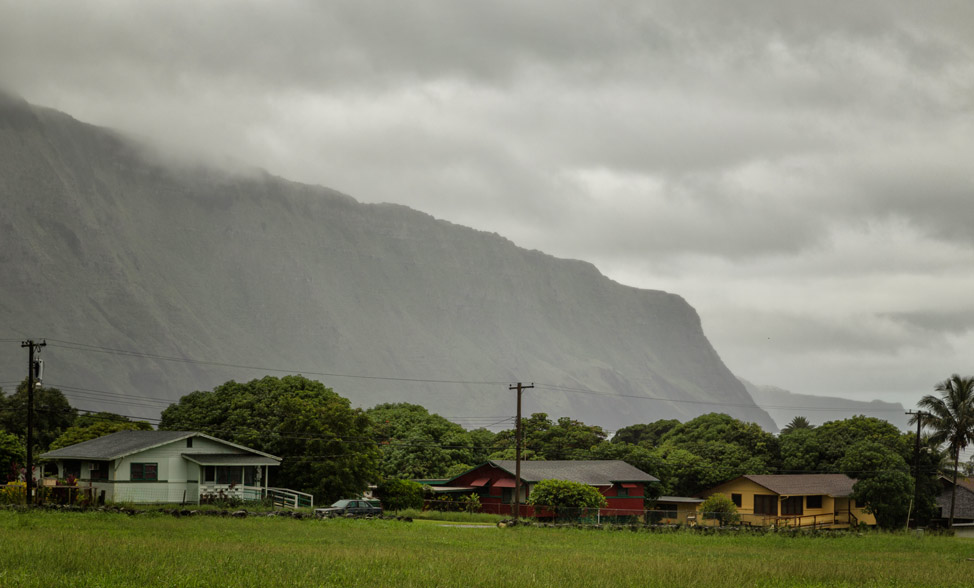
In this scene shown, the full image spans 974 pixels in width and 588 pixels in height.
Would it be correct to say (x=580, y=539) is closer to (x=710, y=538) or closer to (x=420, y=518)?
(x=710, y=538)

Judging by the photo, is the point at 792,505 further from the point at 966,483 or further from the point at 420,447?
the point at 420,447

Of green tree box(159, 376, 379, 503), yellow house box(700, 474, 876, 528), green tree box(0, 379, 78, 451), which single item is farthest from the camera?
green tree box(0, 379, 78, 451)

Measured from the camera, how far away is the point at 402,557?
32.3 meters

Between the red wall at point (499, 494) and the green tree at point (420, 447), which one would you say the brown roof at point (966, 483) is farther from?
the green tree at point (420, 447)

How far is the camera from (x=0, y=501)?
5181cm

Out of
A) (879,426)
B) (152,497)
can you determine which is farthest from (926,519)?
(152,497)

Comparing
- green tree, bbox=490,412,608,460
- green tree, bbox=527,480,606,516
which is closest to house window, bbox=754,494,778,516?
green tree, bbox=527,480,606,516

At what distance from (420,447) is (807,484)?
3635 centimetres

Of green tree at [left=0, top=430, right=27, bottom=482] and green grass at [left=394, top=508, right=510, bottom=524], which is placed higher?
green tree at [left=0, top=430, right=27, bottom=482]

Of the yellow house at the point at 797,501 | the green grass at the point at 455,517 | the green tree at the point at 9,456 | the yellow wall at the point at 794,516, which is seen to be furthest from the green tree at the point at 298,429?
the yellow house at the point at 797,501

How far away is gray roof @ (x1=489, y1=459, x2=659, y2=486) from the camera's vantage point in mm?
73750

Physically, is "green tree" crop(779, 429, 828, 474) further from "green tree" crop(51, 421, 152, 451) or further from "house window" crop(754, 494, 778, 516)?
"green tree" crop(51, 421, 152, 451)

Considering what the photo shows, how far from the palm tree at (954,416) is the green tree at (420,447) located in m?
42.3

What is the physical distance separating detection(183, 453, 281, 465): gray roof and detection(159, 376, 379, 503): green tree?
Answer: 3.34 meters
